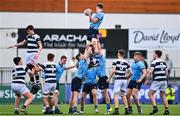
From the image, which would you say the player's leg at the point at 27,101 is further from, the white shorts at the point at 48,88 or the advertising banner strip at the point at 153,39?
the advertising banner strip at the point at 153,39

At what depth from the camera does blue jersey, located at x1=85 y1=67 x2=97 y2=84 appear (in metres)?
29.7

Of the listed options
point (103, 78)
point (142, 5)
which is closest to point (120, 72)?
point (103, 78)

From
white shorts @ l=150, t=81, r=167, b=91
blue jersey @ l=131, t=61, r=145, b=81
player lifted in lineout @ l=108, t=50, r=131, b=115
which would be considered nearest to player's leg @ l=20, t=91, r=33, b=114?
player lifted in lineout @ l=108, t=50, r=131, b=115

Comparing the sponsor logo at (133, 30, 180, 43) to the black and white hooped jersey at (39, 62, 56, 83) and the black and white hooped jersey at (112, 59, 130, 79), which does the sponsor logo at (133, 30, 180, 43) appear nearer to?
the black and white hooped jersey at (112, 59, 130, 79)

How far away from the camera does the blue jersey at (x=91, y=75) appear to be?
2969 cm

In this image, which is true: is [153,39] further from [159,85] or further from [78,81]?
[78,81]

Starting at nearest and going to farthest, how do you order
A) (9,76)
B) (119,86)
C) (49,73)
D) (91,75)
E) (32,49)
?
(49,73)
(32,49)
(119,86)
(91,75)
(9,76)

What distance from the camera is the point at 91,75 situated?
2984 centimetres

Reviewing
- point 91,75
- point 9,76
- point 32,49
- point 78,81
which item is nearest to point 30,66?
point 32,49

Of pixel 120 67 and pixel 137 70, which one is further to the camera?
pixel 137 70

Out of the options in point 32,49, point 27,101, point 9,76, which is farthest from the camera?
point 9,76

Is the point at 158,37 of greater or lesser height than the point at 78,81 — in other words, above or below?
above

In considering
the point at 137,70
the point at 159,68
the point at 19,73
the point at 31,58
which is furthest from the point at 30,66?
the point at 159,68

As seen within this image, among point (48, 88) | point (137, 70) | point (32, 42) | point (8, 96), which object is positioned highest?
point (32, 42)
